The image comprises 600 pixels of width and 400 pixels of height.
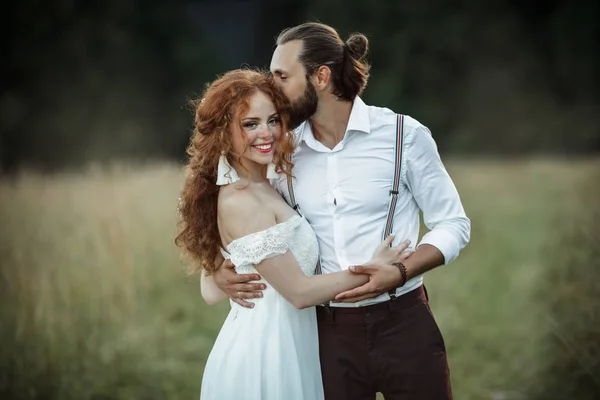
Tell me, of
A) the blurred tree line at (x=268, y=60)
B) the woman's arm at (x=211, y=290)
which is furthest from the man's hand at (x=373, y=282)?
the blurred tree line at (x=268, y=60)

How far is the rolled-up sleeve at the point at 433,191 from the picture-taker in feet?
8.02

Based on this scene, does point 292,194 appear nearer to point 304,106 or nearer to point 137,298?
point 304,106

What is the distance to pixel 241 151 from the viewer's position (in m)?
2.35

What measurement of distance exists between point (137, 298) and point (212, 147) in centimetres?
303

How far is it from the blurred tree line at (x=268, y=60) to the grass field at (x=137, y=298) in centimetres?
302

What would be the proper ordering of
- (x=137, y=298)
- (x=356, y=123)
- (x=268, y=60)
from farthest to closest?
(x=268, y=60) < (x=137, y=298) < (x=356, y=123)

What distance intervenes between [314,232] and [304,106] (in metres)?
0.41

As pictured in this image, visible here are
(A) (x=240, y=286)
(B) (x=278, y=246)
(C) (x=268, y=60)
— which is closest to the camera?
(B) (x=278, y=246)

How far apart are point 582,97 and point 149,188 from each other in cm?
626

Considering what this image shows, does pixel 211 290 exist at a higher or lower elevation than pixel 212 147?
lower

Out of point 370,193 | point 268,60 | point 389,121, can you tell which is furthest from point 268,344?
point 268,60

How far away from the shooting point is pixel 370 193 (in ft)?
8.00

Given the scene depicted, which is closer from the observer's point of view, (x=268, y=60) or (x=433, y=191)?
(x=433, y=191)

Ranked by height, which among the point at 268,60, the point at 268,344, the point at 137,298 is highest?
the point at 268,60
